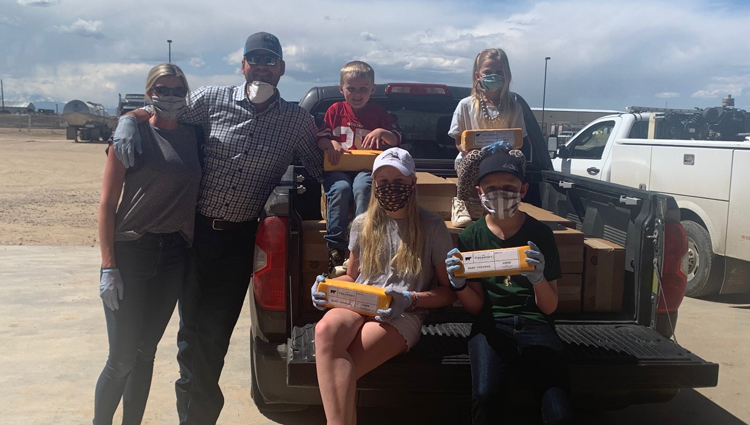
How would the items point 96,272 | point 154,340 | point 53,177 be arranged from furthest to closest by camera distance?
point 53,177 < point 96,272 < point 154,340

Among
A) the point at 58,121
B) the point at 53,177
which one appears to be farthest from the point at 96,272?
the point at 58,121

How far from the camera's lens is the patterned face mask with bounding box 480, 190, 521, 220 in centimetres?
325

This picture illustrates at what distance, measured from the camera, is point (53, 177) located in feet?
67.2

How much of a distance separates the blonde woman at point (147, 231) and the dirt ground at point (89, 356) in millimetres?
896

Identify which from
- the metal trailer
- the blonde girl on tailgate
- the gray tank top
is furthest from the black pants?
the metal trailer

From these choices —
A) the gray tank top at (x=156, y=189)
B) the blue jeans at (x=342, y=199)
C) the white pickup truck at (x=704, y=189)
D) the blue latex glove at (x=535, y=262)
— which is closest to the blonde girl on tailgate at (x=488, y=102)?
the blue jeans at (x=342, y=199)

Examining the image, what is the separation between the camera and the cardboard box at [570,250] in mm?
3766

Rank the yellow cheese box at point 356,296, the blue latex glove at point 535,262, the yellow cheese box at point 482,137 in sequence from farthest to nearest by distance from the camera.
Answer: the yellow cheese box at point 482,137
the yellow cheese box at point 356,296
the blue latex glove at point 535,262

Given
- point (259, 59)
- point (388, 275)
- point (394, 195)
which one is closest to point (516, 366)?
point (388, 275)

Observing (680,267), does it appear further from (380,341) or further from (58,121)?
(58,121)

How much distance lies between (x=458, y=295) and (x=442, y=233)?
33cm

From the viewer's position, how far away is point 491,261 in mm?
3064

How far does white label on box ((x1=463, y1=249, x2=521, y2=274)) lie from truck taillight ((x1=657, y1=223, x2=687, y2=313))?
3.90ft

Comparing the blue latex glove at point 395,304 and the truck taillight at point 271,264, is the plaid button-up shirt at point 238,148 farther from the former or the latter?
the blue latex glove at point 395,304
